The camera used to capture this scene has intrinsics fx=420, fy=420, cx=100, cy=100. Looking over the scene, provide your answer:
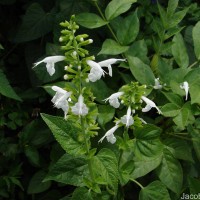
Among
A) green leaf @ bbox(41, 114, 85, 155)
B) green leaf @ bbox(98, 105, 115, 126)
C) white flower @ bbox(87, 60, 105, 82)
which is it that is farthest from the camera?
green leaf @ bbox(98, 105, 115, 126)

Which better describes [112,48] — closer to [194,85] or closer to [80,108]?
[194,85]

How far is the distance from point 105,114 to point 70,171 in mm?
324

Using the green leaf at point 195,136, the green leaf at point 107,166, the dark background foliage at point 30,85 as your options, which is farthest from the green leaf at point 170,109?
the dark background foliage at point 30,85

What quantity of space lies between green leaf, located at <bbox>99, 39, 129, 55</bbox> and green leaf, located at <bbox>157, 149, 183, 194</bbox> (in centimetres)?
43

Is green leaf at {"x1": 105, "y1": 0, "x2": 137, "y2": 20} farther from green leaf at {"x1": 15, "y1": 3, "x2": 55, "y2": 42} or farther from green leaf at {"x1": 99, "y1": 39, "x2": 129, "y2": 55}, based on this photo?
green leaf at {"x1": 15, "y1": 3, "x2": 55, "y2": 42}

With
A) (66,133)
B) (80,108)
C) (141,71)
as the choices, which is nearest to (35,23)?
(141,71)

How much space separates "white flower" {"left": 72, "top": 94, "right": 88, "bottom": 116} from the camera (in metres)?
1.12

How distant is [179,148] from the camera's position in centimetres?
168

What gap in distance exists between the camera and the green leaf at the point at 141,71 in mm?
1649

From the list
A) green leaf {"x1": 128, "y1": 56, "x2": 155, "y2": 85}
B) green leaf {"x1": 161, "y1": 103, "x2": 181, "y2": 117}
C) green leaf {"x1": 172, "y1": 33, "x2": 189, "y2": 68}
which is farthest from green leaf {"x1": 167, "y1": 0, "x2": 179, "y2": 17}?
green leaf {"x1": 161, "y1": 103, "x2": 181, "y2": 117}

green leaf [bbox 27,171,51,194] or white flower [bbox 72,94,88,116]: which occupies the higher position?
white flower [bbox 72,94,88,116]

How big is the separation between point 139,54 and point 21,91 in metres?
0.59

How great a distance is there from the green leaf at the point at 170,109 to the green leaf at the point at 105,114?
0.65 ft

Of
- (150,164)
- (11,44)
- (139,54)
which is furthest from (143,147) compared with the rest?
(11,44)
